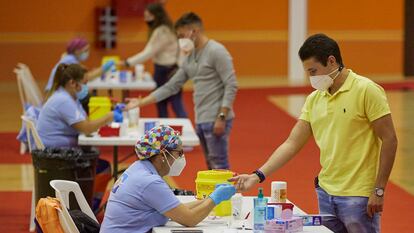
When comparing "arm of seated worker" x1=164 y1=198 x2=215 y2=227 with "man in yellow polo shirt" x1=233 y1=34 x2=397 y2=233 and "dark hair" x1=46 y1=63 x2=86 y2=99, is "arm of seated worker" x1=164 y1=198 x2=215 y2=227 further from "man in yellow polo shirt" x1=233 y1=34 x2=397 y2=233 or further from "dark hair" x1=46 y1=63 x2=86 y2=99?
"dark hair" x1=46 y1=63 x2=86 y2=99

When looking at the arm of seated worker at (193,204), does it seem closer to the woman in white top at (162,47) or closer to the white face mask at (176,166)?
the white face mask at (176,166)

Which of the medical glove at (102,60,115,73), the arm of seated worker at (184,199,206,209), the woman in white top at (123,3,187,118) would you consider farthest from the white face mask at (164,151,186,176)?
the medical glove at (102,60,115,73)

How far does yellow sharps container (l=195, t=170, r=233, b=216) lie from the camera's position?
202 inches

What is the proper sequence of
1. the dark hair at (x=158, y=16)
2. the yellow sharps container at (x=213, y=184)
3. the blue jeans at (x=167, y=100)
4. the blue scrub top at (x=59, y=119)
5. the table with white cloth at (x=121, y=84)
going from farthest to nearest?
1. the dark hair at (x=158, y=16)
2. the blue jeans at (x=167, y=100)
3. the table with white cloth at (x=121, y=84)
4. the blue scrub top at (x=59, y=119)
5. the yellow sharps container at (x=213, y=184)

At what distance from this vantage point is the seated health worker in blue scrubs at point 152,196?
4.75m

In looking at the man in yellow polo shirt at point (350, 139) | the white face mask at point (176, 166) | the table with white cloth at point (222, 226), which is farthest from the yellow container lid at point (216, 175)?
the man in yellow polo shirt at point (350, 139)

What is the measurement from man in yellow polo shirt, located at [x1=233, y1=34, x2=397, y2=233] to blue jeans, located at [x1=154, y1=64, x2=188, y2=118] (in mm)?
6333

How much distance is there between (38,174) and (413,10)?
14.0 m

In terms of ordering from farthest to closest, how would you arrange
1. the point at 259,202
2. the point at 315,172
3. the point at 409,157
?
the point at 409,157 → the point at 315,172 → the point at 259,202

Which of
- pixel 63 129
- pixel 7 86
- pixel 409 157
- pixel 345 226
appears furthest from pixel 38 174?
pixel 7 86

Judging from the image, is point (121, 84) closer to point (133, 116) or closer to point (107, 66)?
point (107, 66)

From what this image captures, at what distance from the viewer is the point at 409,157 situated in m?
10.8

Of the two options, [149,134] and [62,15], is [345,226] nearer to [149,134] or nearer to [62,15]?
[149,134]

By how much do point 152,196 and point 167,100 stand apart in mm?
6880
